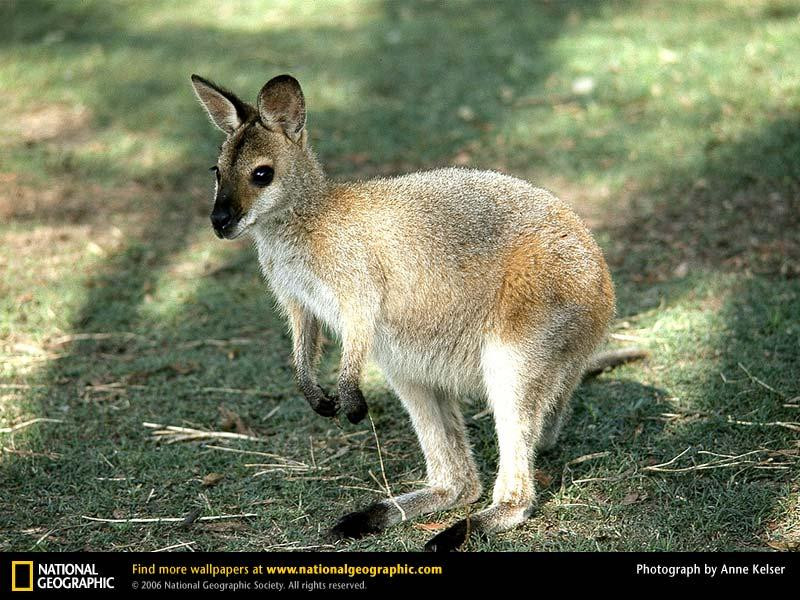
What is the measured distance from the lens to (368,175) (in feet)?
20.1

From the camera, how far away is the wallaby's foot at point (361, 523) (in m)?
3.13

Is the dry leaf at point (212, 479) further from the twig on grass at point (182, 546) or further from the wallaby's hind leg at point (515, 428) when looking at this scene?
the wallaby's hind leg at point (515, 428)

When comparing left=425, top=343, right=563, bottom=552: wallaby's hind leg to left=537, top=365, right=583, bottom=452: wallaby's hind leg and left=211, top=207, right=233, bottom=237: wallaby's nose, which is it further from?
left=211, top=207, right=233, bottom=237: wallaby's nose

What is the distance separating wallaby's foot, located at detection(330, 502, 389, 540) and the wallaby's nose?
98cm

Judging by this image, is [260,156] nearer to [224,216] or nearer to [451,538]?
[224,216]

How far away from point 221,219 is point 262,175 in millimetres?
217

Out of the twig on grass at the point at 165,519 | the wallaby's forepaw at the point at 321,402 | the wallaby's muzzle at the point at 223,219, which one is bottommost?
the twig on grass at the point at 165,519

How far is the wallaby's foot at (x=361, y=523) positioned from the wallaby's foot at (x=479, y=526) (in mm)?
214

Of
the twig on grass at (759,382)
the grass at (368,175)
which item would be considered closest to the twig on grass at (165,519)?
the grass at (368,175)

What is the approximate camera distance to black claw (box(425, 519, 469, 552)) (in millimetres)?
2971

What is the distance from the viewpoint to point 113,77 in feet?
24.7
